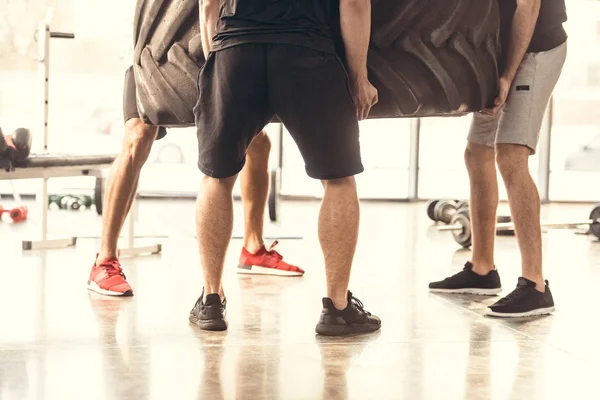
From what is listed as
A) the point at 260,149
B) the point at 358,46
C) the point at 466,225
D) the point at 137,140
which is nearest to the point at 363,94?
the point at 358,46

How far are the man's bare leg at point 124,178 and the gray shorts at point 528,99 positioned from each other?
4.17ft

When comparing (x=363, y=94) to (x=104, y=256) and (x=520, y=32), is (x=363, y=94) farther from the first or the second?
(x=104, y=256)

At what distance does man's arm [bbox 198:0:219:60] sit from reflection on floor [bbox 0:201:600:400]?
845 millimetres

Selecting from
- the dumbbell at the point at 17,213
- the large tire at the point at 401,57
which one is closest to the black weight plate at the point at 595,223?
the large tire at the point at 401,57

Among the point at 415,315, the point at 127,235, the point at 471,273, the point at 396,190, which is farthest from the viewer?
the point at 396,190

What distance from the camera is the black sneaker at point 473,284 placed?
3.31m

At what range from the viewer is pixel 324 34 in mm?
2443

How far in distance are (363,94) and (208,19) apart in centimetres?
49

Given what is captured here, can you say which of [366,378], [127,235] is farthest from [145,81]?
[127,235]

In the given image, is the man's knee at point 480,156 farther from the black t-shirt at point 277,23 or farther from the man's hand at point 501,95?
the black t-shirt at point 277,23

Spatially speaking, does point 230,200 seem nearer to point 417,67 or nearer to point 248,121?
point 248,121

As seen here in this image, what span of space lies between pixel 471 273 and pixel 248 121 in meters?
1.25

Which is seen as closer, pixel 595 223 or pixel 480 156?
pixel 480 156

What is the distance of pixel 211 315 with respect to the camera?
103 inches
